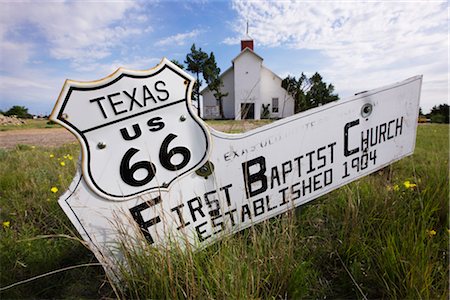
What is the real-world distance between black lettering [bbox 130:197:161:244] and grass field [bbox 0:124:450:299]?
0.11 meters

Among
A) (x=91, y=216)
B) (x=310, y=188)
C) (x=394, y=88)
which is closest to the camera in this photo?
(x=91, y=216)

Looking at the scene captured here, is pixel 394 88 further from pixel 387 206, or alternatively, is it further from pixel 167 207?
pixel 167 207

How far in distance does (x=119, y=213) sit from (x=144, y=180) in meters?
0.21

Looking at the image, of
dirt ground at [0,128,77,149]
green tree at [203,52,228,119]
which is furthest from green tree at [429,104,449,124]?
dirt ground at [0,128,77,149]

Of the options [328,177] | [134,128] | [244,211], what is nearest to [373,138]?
[328,177]

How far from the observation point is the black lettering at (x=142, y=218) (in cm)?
128

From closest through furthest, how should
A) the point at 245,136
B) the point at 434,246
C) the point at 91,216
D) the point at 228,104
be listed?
the point at 91,216 < the point at 434,246 < the point at 245,136 < the point at 228,104

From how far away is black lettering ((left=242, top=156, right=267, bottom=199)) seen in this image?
1.50m

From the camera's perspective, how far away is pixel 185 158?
1.35 meters

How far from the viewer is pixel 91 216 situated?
1211 mm

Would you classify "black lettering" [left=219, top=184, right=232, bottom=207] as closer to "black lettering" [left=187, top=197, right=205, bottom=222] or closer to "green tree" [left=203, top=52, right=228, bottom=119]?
"black lettering" [left=187, top=197, right=205, bottom=222]

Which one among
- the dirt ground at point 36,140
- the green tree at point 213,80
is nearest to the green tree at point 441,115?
the green tree at point 213,80

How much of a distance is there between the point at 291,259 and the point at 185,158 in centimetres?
78

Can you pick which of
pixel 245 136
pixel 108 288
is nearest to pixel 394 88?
pixel 245 136
